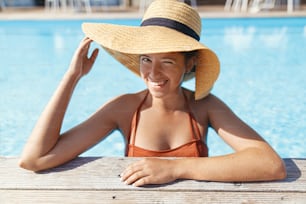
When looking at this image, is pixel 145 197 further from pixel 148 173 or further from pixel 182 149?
pixel 182 149

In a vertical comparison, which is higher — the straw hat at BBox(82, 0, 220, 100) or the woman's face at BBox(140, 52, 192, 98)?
the straw hat at BBox(82, 0, 220, 100)

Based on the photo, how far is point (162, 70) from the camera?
1.68m

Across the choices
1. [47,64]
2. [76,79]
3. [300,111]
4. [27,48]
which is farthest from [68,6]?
[76,79]

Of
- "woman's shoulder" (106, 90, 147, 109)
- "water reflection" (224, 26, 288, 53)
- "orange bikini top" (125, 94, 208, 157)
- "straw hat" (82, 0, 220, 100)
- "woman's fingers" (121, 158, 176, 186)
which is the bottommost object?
"water reflection" (224, 26, 288, 53)

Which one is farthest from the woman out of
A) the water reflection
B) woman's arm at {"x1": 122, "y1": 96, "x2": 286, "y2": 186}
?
the water reflection

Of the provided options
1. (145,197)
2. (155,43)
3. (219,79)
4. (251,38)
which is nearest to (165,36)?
(155,43)

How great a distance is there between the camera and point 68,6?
12.6 meters

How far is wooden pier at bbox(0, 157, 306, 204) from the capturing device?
139 centimetres

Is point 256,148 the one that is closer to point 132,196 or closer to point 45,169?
point 132,196

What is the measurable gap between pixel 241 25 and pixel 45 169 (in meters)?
9.06

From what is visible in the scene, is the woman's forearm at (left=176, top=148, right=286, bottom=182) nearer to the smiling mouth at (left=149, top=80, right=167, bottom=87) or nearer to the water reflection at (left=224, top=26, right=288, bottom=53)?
the smiling mouth at (left=149, top=80, right=167, bottom=87)

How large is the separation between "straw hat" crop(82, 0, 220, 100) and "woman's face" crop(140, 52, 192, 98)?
0.06 metres

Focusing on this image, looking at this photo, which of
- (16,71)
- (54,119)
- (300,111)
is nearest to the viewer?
(54,119)

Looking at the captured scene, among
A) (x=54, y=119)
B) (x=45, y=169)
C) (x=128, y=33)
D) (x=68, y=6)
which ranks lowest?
(x=68, y=6)
